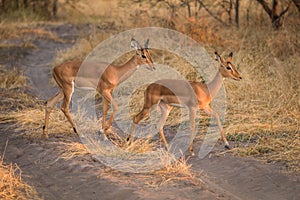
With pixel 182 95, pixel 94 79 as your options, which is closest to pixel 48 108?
pixel 94 79

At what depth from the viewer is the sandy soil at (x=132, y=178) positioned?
16.9 feet

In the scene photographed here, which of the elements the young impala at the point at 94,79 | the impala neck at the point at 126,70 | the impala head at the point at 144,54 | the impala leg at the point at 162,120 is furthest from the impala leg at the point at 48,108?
the impala leg at the point at 162,120

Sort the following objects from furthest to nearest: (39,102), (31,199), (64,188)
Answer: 1. (39,102)
2. (64,188)
3. (31,199)

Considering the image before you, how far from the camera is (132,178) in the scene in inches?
216

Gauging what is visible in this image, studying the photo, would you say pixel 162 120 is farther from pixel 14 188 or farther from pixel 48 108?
pixel 14 188

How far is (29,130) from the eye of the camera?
23.7 ft

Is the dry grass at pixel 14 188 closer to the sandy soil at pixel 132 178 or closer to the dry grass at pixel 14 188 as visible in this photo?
the dry grass at pixel 14 188

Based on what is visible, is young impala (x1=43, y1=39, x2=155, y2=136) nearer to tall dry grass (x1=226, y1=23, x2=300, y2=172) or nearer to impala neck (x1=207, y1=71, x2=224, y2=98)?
impala neck (x1=207, y1=71, x2=224, y2=98)

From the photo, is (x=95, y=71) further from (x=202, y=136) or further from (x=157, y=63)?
(x=157, y=63)

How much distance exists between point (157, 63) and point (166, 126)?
2714 mm

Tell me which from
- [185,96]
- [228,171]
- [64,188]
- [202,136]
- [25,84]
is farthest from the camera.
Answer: [25,84]

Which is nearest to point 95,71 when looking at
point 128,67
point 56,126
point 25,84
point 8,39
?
point 128,67

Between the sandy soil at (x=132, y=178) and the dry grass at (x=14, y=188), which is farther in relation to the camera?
the sandy soil at (x=132, y=178)

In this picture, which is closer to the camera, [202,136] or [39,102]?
[202,136]
